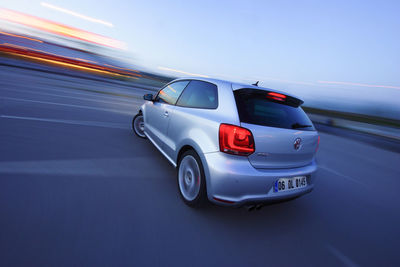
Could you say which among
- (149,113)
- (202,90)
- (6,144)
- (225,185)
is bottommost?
(6,144)

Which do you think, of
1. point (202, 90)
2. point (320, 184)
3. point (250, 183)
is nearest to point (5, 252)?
point (250, 183)

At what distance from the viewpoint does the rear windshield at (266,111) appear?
2.04 metres

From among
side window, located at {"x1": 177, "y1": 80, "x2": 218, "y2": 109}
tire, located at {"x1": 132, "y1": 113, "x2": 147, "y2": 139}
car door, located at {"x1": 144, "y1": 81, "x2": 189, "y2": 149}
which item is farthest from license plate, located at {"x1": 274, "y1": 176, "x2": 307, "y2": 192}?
tire, located at {"x1": 132, "y1": 113, "x2": 147, "y2": 139}

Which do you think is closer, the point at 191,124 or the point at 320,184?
the point at 191,124

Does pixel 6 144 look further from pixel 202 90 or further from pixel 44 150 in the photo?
pixel 202 90

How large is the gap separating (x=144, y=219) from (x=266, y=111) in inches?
68.3

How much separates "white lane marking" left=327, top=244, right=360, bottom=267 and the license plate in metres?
0.68

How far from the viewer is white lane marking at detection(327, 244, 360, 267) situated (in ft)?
6.32

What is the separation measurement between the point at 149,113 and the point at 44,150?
1.79 m

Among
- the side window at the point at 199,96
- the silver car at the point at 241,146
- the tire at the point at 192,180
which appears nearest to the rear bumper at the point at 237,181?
the silver car at the point at 241,146

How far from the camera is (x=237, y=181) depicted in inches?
74.5

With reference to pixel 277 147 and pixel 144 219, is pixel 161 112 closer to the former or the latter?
pixel 144 219

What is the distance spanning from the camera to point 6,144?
3.12 metres

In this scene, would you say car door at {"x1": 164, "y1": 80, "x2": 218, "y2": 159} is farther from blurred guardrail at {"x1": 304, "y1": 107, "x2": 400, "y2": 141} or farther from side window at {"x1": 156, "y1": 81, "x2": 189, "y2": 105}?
blurred guardrail at {"x1": 304, "y1": 107, "x2": 400, "y2": 141}
